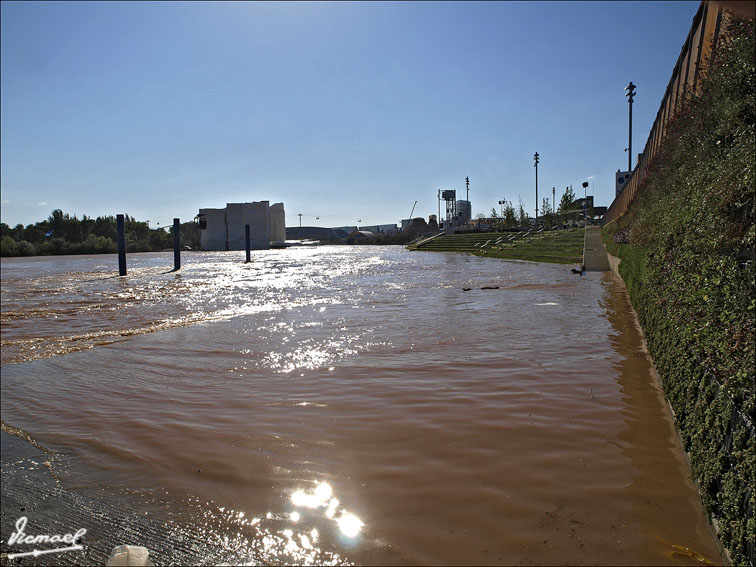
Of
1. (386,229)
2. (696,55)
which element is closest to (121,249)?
(696,55)

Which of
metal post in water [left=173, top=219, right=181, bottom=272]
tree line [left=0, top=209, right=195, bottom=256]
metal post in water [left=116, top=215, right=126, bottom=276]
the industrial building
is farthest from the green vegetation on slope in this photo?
tree line [left=0, top=209, right=195, bottom=256]

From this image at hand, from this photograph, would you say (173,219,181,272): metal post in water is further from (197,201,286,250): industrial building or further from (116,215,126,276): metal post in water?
(197,201,286,250): industrial building

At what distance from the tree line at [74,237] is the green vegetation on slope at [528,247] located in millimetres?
30487

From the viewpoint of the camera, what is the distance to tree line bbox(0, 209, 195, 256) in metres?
48.9

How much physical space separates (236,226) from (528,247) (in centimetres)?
4350

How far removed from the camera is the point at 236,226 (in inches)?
2625

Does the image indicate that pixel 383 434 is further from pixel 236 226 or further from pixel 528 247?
pixel 236 226

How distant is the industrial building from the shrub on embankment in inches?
2484

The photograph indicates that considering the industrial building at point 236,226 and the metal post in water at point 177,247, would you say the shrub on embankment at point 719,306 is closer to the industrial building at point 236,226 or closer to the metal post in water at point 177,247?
the metal post in water at point 177,247

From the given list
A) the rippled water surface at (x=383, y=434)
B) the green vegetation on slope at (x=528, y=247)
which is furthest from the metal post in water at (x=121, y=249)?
the green vegetation on slope at (x=528, y=247)

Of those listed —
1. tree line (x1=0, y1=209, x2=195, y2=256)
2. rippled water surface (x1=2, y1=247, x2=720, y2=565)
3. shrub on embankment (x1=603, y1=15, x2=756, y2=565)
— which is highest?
tree line (x1=0, y1=209, x2=195, y2=256)

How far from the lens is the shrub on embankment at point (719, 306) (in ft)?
7.61

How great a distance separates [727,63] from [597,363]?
3457 mm

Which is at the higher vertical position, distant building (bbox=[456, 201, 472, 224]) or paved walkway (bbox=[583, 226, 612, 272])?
distant building (bbox=[456, 201, 472, 224])
